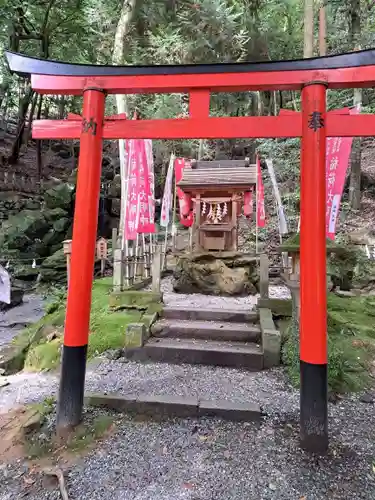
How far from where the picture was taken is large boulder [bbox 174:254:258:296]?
8195 millimetres

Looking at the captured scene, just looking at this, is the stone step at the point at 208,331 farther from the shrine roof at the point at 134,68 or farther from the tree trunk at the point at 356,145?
the tree trunk at the point at 356,145

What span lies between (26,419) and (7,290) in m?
2.23

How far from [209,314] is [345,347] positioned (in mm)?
2253

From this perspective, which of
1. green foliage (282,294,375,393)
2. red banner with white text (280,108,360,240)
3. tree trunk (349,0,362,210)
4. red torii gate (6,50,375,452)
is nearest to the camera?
red torii gate (6,50,375,452)

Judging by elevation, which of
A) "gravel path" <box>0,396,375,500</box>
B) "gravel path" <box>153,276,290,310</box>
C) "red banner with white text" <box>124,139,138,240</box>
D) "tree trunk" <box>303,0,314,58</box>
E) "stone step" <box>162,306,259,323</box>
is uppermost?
"tree trunk" <box>303,0,314,58</box>

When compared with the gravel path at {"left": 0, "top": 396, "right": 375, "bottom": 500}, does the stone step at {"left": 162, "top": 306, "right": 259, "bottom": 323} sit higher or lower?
higher

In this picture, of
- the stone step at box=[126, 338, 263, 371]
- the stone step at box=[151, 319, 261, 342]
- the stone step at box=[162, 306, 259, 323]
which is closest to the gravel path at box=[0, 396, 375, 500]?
the stone step at box=[126, 338, 263, 371]

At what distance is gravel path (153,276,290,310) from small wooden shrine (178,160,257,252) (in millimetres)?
1750

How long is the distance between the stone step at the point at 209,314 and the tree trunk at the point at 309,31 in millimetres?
7642

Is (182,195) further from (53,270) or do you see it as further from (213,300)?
(53,270)

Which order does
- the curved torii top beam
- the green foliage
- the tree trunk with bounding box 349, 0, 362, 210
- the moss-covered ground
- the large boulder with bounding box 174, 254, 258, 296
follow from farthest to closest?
the tree trunk with bounding box 349, 0, 362, 210, the large boulder with bounding box 174, 254, 258, 296, the moss-covered ground, the green foliage, the curved torii top beam

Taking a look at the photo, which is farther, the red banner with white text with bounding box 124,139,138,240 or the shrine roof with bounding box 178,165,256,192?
the shrine roof with bounding box 178,165,256,192

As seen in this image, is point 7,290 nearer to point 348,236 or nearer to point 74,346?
point 74,346

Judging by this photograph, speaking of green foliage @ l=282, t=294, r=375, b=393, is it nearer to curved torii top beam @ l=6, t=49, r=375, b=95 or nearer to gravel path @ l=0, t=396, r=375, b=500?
gravel path @ l=0, t=396, r=375, b=500
